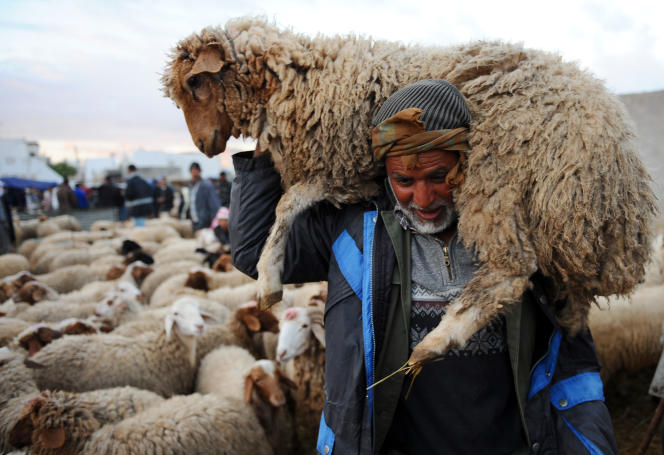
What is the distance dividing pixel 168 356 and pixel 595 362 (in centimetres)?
327

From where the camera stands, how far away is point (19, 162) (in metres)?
25.0

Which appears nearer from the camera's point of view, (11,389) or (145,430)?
(145,430)

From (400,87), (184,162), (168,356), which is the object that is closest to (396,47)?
(400,87)

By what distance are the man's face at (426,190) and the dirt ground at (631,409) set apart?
11.7ft

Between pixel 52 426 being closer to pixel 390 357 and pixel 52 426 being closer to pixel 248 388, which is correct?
pixel 248 388

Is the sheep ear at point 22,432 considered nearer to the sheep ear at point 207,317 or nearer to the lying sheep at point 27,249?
the sheep ear at point 207,317

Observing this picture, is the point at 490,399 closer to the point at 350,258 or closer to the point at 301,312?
the point at 350,258

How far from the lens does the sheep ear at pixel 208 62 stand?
1348mm

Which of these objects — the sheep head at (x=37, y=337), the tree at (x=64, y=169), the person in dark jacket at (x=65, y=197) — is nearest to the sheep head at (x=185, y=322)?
the sheep head at (x=37, y=337)

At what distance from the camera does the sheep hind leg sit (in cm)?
142

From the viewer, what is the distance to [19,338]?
362 centimetres

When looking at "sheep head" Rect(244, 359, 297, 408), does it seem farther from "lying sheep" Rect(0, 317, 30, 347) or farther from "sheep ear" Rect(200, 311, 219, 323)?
"lying sheep" Rect(0, 317, 30, 347)

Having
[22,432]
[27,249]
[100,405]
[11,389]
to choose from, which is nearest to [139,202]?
[27,249]

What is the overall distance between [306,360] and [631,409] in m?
3.14
